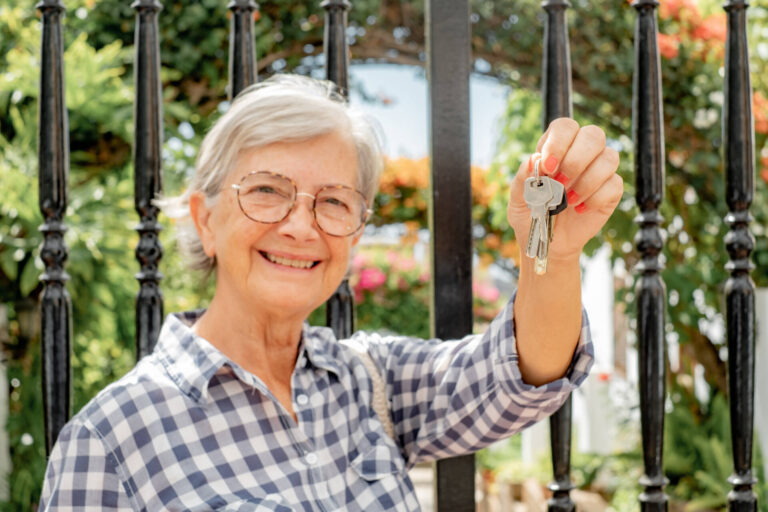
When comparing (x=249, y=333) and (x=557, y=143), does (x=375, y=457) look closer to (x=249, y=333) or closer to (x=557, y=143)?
(x=249, y=333)

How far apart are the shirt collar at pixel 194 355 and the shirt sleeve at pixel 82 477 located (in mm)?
140

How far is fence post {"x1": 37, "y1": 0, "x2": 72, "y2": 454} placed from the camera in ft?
4.45

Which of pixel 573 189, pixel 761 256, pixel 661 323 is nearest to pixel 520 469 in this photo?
pixel 761 256

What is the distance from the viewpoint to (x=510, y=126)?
15.1ft

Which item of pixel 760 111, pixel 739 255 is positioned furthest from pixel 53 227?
pixel 760 111

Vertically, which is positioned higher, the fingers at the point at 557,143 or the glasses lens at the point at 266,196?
the fingers at the point at 557,143

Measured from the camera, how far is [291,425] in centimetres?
122

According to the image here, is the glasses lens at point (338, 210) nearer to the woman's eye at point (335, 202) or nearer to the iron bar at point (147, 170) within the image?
the woman's eye at point (335, 202)

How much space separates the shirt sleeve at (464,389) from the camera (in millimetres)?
1196

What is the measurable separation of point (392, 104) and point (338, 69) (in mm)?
3315

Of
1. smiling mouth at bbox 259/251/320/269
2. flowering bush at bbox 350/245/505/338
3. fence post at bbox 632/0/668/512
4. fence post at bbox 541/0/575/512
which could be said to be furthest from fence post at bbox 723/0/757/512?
flowering bush at bbox 350/245/505/338

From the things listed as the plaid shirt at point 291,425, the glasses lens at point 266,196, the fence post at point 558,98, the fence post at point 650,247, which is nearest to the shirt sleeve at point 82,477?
the plaid shirt at point 291,425

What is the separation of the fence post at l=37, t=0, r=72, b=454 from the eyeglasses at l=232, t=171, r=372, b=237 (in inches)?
13.2

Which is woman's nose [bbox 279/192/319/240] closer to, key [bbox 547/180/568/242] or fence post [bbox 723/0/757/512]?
key [bbox 547/180/568/242]
